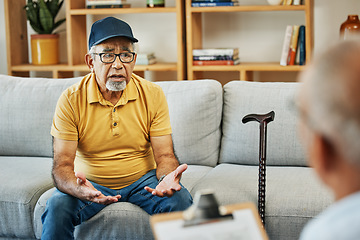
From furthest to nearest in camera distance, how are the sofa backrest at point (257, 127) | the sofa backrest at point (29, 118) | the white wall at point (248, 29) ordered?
the white wall at point (248, 29), the sofa backrest at point (29, 118), the sofa backrest at point (257, 127)

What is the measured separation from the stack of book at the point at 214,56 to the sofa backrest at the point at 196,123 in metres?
0.75

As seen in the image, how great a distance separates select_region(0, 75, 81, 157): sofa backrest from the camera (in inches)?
113

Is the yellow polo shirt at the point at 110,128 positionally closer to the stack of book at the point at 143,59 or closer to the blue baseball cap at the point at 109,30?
the blue baseball cap at the point at 109,30

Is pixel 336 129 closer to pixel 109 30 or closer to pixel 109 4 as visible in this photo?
pixel 109 30

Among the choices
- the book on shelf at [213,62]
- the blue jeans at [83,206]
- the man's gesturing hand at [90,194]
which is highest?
the book on shelf at [213,62]

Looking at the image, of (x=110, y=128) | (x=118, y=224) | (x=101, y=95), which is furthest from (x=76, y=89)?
(x=118, y=224)

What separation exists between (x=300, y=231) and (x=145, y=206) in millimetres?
588

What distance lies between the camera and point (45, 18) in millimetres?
3715

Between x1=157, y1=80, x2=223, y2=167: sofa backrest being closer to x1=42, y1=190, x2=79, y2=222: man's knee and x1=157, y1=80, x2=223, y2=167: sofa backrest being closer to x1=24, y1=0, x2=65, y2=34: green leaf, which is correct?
x1=42, y1=190, x2=79, y2=222: man's knee

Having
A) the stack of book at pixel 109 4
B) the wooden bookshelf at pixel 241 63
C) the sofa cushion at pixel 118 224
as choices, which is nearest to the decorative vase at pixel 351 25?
the wooden bookshelf at pixel 241 63

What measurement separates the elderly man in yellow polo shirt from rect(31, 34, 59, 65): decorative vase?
4.99 ft

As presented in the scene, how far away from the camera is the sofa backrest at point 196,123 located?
8.91ft

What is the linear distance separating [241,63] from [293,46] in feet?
1.26

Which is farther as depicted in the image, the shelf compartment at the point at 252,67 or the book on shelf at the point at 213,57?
the book on shelf at the point at 213,57
